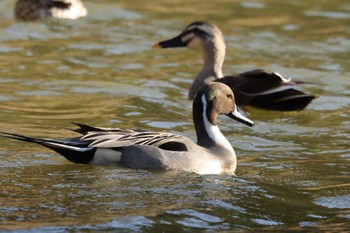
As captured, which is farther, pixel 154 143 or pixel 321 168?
pixel 321 168

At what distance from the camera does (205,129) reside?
9.75 meters

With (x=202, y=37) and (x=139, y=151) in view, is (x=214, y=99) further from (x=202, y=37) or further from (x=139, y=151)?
(x=202, y=37)

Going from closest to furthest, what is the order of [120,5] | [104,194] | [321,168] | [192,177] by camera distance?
[104,194] < [192,177] < [321,168] < [120,5]

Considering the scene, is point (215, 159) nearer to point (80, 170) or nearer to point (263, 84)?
point (80, 170)

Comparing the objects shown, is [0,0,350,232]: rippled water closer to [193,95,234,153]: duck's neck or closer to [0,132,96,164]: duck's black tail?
[0,132,96,164]: duck's black tail

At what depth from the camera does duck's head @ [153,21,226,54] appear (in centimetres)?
1387

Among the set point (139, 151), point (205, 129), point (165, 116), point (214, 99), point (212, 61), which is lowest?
point (165, 116)

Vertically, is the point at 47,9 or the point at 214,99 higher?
the point at 47,9

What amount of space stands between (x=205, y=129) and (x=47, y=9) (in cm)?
855

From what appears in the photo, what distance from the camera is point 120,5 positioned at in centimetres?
1905

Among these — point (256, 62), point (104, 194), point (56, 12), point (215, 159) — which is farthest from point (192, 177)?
point (56, 12)

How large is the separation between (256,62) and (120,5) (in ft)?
14.2

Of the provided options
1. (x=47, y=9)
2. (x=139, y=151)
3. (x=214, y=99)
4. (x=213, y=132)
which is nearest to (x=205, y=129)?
(x=213, y=132)

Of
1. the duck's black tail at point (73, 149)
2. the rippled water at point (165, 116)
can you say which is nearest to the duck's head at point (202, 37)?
the rippled water at point (165, 116)
